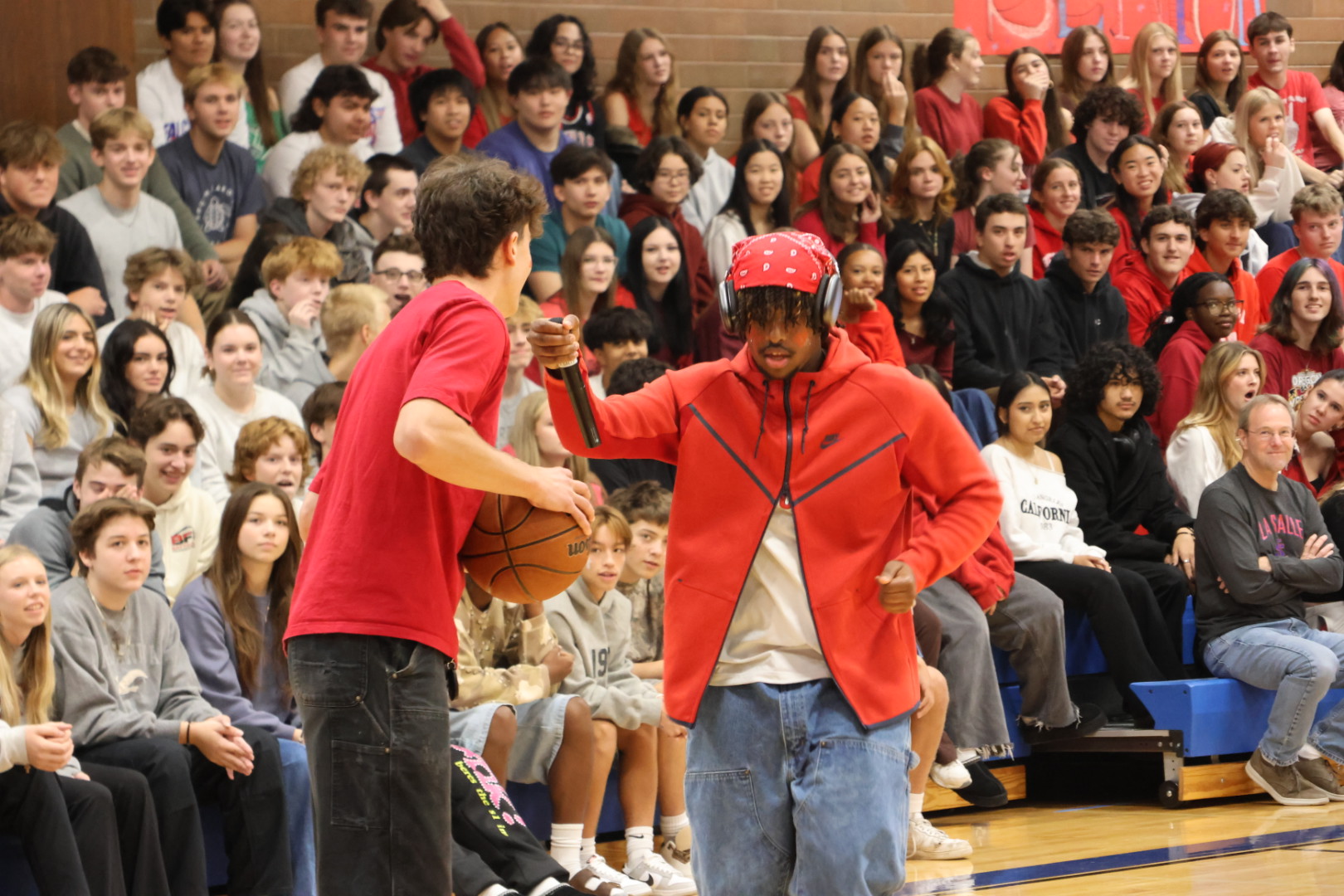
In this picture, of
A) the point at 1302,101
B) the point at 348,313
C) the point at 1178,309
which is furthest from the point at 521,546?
the point at 1302,101

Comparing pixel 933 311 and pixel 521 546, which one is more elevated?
pixel 933 311

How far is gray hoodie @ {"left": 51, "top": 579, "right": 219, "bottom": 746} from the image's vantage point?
450cm

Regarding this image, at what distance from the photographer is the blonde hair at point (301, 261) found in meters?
6.66

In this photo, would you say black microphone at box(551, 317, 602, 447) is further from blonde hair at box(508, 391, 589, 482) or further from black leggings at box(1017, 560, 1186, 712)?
black leggings at box(1017, 560, 1186, 712)

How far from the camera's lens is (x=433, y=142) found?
834 centimetres

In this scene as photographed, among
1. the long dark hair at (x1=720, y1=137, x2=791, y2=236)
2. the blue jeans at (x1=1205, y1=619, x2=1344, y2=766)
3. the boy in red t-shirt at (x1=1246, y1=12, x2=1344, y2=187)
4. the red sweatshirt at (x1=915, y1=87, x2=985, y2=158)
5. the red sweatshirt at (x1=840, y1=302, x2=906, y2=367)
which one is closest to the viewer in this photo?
the blue jeans at (x1=1205, y1=619, x2=1344, y2=766)

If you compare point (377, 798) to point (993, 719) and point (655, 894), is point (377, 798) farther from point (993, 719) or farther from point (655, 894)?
point (993, 719)

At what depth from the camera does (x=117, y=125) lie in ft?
22.1

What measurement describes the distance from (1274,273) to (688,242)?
3.56 m

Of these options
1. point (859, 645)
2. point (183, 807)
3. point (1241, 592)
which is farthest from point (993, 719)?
point (859, 645)

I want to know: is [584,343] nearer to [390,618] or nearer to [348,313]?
[348,313]

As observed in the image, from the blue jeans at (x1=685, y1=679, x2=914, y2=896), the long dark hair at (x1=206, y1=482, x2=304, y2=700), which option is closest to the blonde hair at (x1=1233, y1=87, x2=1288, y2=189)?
the long dark hair at (x1=206, y1=482, x2=304, y2=700)

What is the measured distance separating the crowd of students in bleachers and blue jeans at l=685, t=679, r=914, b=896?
5.46ft

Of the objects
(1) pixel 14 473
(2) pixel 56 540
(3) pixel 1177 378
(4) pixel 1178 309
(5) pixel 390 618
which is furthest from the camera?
(4) pixel 1178 309
